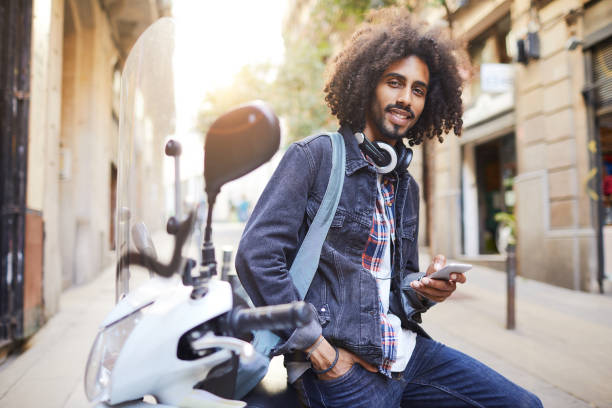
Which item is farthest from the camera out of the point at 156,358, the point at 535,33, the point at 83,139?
the point at 535,33

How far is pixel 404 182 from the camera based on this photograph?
5.75ft

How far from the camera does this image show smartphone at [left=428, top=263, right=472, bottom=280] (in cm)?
134

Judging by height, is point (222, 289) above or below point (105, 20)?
below

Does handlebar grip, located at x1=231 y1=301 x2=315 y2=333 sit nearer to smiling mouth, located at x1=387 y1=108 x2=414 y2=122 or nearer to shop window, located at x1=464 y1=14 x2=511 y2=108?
smiling mouth, located at x1=387 y1=108 x2=414 y2=122

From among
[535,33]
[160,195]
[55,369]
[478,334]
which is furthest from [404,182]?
[535,33]

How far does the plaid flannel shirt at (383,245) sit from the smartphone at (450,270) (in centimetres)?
19

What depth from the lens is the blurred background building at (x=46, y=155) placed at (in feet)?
12.7

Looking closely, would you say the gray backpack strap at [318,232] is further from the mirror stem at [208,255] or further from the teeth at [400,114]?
the mirror stem at [208,255]

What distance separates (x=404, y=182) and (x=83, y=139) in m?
7.28

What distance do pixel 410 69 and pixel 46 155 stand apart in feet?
13.9

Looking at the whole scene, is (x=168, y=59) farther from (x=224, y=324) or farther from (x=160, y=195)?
(x=224, y=324)

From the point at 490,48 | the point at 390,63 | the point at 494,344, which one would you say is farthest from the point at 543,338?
the point at 490,48

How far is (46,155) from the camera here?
4727 millimetres

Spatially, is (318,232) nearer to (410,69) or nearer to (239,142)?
(239,142)
